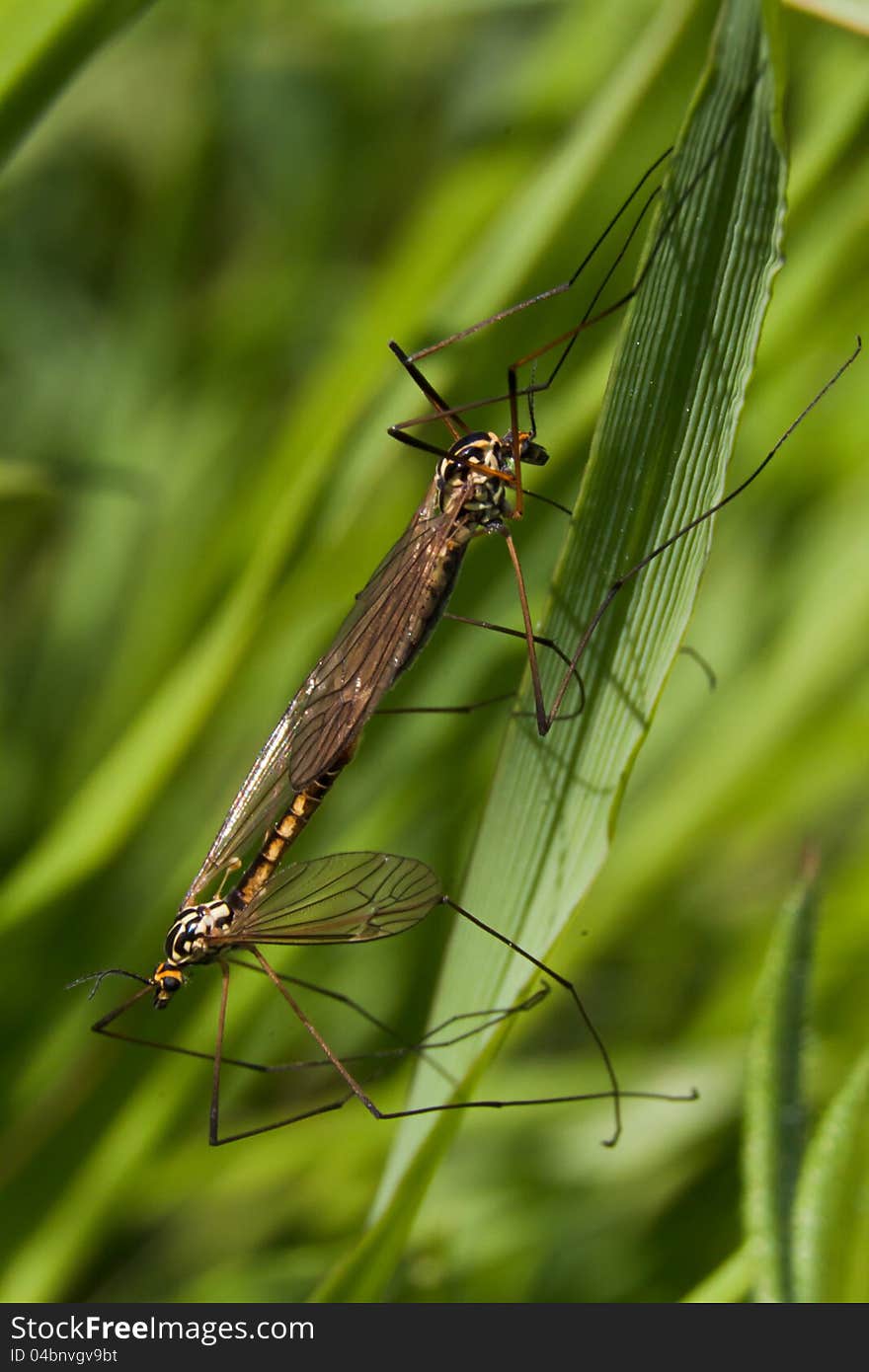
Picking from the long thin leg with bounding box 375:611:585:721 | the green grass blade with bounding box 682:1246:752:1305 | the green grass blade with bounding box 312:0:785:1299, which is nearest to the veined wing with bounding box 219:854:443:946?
the green grass blade with bounding box 312:0:785:1299

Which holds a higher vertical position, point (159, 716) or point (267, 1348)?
point (159, 716)

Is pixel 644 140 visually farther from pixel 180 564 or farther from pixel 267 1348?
pixel 267 1348

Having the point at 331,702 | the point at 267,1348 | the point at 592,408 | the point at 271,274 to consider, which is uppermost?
the point at 271,274

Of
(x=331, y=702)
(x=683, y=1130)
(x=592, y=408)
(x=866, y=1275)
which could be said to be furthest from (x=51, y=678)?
(x=866, y=1275)

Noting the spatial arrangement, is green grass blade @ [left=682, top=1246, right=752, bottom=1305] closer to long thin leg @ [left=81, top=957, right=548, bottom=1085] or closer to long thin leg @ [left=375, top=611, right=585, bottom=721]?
long thin leg @ [left=81, top=957, right=548, bottom=1085]

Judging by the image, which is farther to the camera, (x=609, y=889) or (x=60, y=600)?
(x=60, y=600)
